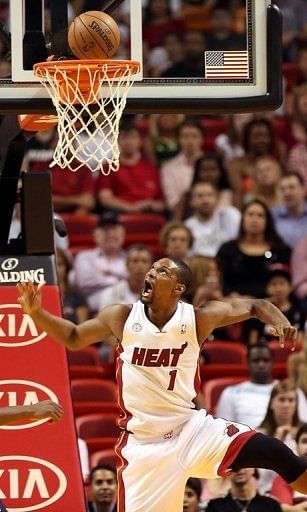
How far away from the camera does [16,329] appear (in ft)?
26.4

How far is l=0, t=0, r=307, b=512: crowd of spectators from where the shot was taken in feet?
31.6

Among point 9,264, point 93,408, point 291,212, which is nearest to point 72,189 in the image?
point 291,212

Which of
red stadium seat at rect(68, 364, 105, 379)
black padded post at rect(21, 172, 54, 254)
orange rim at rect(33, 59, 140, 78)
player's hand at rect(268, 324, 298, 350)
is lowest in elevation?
red stadium seat at rect(68, 364, 105, 379)

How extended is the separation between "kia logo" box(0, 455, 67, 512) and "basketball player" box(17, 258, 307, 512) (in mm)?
693

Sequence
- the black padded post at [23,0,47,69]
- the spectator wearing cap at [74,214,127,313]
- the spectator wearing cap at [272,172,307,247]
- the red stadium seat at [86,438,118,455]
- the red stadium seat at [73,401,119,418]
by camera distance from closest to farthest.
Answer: the black padded post at [23,0,47,69] → the red stadium seat at [86,438,118,455] → the red stadium seat at [73,401,119,418] → the spectator wearing cap at [74,214,127,313] → the spectator wearing cap at [272,172,307,247]

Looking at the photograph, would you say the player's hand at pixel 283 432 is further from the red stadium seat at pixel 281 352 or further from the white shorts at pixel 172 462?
the white shorts at pixel 172 462

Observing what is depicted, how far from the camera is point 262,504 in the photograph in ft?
26.4

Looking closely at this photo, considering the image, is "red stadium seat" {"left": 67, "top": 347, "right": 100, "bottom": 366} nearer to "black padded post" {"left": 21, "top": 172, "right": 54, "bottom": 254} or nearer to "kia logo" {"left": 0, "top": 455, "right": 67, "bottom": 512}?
"black padded post" {"left": 21, "top": 172, "right": 54, "bottom": 254}

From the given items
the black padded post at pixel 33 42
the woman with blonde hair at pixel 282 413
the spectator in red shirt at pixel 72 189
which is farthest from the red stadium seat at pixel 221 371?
the black padded post at pixel 33 42

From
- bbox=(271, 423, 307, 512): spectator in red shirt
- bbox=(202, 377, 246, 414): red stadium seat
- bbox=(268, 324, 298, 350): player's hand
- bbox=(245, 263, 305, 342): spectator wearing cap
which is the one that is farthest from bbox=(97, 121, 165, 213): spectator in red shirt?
bbox=(268, 324, 298, 350): player's hand

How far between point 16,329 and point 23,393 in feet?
1.38

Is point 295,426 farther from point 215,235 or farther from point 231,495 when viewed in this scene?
point 215,235

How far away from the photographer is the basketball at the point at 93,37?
7098 mm

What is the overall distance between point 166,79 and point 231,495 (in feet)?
8.86
